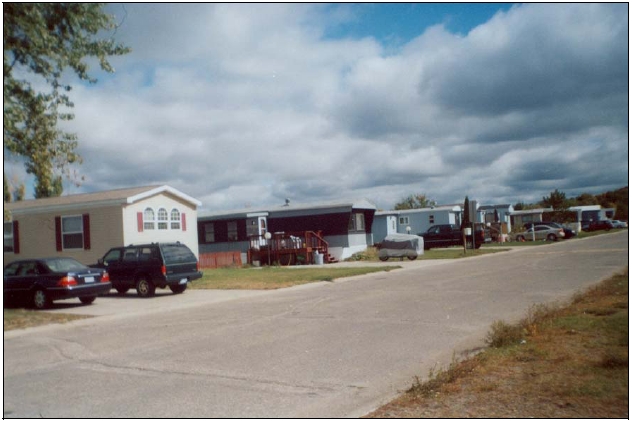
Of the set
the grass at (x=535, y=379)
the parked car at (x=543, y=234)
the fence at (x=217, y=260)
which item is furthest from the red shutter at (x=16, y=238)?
the parked car at (x=543, y=234)

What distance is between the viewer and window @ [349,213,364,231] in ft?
117

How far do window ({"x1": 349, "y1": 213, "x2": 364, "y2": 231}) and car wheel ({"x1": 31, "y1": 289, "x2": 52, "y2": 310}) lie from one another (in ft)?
71.6

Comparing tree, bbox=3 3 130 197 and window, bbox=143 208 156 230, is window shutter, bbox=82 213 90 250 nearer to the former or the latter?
window, bbox=143 208 156 230

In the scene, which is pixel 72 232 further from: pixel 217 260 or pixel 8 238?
pixel 217 260

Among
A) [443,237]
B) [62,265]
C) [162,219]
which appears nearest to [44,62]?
[62,265]

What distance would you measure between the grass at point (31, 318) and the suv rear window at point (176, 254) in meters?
3.97

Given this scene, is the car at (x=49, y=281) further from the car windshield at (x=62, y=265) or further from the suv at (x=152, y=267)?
the suv at (x=152, y=267)

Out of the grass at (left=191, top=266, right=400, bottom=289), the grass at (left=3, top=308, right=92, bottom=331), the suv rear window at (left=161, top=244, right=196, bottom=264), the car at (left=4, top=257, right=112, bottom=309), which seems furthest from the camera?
the grass at (left=191, top=266, right=400, bottom=289)

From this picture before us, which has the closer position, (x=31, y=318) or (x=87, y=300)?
(x=31, y=318)

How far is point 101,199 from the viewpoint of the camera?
2453cm

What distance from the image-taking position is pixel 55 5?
1302 cm

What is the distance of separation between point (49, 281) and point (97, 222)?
9.58m

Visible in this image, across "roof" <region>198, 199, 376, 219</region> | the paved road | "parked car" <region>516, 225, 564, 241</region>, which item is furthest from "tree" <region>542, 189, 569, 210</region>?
the paved road

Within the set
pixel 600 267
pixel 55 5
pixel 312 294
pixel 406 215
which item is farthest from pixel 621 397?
pixel 406 215
